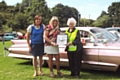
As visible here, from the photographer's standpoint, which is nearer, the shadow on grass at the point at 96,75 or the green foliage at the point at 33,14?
the shadow on grass at the point at 96,75

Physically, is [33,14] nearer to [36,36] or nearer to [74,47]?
[36,36]

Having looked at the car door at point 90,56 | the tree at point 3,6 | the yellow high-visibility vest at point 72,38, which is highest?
the tree at point 3,6

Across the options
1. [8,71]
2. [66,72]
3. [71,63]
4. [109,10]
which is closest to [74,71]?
[71,63]

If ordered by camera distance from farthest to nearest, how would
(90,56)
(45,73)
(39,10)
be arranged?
1. (39,10)
2. (45,73)
3. (90,56)

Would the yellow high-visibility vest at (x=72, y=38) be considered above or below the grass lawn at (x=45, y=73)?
above

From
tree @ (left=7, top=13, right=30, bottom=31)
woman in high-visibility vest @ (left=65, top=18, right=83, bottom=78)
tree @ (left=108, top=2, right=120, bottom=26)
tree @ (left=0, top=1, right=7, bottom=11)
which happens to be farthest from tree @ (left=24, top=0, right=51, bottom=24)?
woman in high-visibility vest @ (left=65, top=18, right=83, bottom=78)

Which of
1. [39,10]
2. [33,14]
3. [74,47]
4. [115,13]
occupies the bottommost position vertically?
[74,47]

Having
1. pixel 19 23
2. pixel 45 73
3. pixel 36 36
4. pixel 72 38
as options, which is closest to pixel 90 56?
pixel 72 38

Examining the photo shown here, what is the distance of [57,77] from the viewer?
614cm

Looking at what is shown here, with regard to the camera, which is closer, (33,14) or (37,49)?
(37,49)

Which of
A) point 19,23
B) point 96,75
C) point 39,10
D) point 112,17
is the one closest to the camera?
point 96,75

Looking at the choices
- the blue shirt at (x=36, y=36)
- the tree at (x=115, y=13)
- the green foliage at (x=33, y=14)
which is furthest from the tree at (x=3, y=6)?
the blue shirt at (x=36, y=36)

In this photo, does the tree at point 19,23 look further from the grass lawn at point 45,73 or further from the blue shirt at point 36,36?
the blue shirt at point 36,36

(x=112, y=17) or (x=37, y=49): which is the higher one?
(x=112, y=17)
